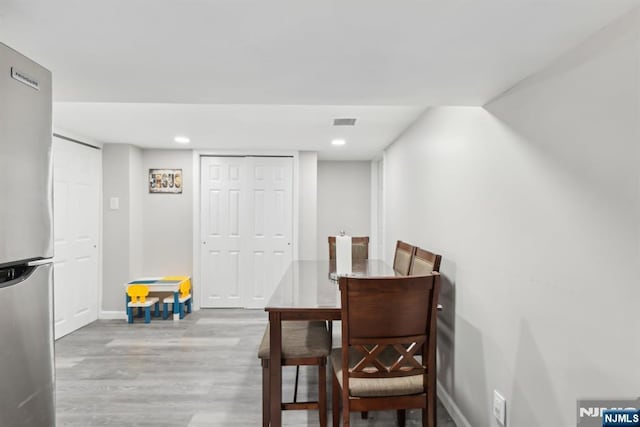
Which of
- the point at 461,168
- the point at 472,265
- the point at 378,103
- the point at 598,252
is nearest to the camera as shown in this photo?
the point at 598,252

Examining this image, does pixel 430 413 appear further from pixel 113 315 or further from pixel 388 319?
pixel 113 315

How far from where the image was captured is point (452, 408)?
2332 millimetres

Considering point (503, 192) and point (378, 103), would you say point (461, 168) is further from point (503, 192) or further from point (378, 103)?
point (378, 103)

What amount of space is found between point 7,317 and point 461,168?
7.08 ft

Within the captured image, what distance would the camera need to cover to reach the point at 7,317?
92 centimetres

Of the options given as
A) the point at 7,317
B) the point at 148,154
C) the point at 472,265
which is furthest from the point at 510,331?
the point at 148,154

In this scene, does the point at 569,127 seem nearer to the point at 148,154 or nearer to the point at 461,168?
the point at 461,168

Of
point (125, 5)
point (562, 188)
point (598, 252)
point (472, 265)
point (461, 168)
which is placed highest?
point (125, 5)

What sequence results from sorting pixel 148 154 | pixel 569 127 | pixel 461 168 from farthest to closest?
pixel 148 154 < pixel 461 168 < pixel 569 127

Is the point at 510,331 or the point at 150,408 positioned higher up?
the point at 510,331

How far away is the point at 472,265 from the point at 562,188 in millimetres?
840

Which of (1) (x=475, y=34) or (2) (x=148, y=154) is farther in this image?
(2) (x=148, y=154)

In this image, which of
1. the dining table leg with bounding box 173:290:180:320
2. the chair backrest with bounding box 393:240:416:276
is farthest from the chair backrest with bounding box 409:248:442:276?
the dining table leg with bounding box 173:290:180:320

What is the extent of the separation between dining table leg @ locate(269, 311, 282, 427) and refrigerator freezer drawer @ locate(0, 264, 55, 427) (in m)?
0.94
